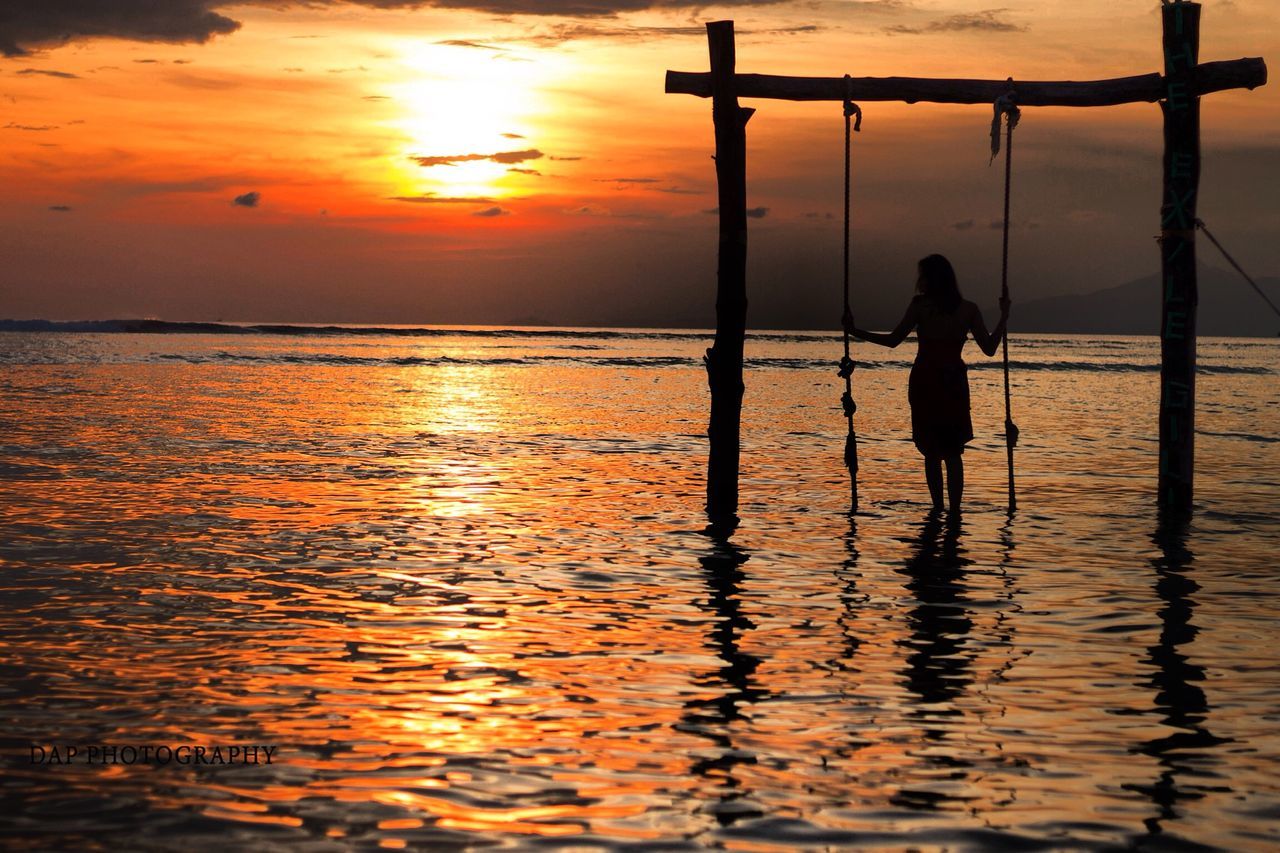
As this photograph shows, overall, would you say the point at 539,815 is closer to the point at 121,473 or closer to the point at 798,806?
the point at 798,806

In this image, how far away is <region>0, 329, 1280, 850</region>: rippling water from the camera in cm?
456

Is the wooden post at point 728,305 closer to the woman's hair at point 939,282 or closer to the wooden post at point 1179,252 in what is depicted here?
the woman's hair at point 939,282

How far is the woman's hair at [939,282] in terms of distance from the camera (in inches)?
470

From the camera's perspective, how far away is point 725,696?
6.11m

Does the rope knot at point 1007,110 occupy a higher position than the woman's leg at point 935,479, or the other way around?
the rope knot at point 1007,110

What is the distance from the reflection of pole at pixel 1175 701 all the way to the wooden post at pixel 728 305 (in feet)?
14.2

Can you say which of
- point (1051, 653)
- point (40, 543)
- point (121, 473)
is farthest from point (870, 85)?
point (121, 473)

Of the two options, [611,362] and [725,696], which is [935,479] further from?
[611,362]

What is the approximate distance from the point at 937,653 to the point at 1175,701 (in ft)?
4.26

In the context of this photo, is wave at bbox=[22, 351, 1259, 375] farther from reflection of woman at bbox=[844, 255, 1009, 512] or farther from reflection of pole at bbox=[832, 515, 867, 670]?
reflection of pole at bbox=[832, 515, 867, 670]

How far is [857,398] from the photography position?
3706 centimetres

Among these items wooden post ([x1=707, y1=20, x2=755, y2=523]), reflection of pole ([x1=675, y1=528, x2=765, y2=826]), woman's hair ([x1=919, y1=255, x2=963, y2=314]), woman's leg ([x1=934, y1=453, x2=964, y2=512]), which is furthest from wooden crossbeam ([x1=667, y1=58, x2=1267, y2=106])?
reflection of pole ([x1=675, y1=528, x2=765, y2=826])

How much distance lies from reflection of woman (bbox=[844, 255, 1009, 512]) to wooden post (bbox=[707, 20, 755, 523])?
1.23 m

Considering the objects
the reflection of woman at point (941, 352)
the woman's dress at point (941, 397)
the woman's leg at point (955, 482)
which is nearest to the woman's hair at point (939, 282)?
the reflection of woman at point (941, 352)
